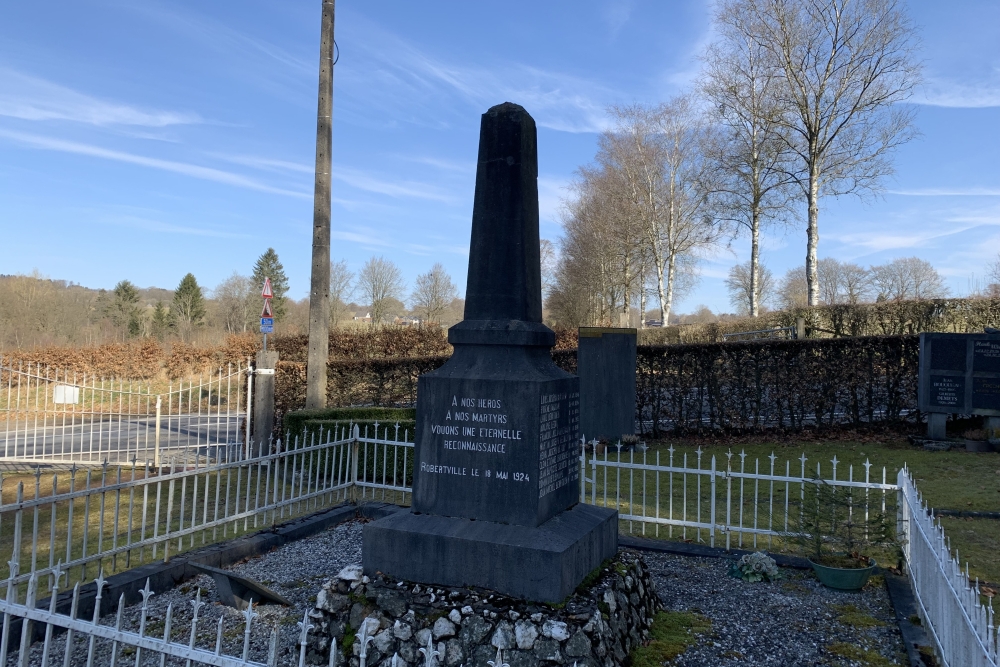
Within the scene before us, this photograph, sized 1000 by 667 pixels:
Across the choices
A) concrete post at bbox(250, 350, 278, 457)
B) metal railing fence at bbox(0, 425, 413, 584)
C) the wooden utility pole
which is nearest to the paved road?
concrete post at bbox(250, 350, 278, 457)

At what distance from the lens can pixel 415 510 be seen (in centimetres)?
448

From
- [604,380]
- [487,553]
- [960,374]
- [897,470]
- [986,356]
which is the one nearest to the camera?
[487,553]

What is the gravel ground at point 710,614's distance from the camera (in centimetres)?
Answer: 404

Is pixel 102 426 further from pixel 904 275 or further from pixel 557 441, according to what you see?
pixel 904 275

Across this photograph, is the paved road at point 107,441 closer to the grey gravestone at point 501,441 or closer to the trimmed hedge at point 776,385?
the trimmed hedge at point 776,385

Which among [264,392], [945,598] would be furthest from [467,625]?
[264,392]

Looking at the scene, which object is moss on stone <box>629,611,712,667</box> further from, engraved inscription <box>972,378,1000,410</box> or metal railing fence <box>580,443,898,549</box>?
engraved inscription <box>972,378,1000,410</box>

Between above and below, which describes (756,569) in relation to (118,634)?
below

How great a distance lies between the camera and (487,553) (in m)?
3.97

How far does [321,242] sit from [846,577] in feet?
32.4

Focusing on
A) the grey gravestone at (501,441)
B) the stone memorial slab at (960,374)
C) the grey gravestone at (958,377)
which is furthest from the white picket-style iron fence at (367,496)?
the stone memorial slab at (960,374)

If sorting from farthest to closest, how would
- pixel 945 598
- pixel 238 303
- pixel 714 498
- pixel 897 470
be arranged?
pixel 238 303
pixel 897 470
pixel 714 498
pixel 945 598

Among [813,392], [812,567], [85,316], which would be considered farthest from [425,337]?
[85,316]

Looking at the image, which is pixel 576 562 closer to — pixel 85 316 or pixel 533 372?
pixel 533 372
